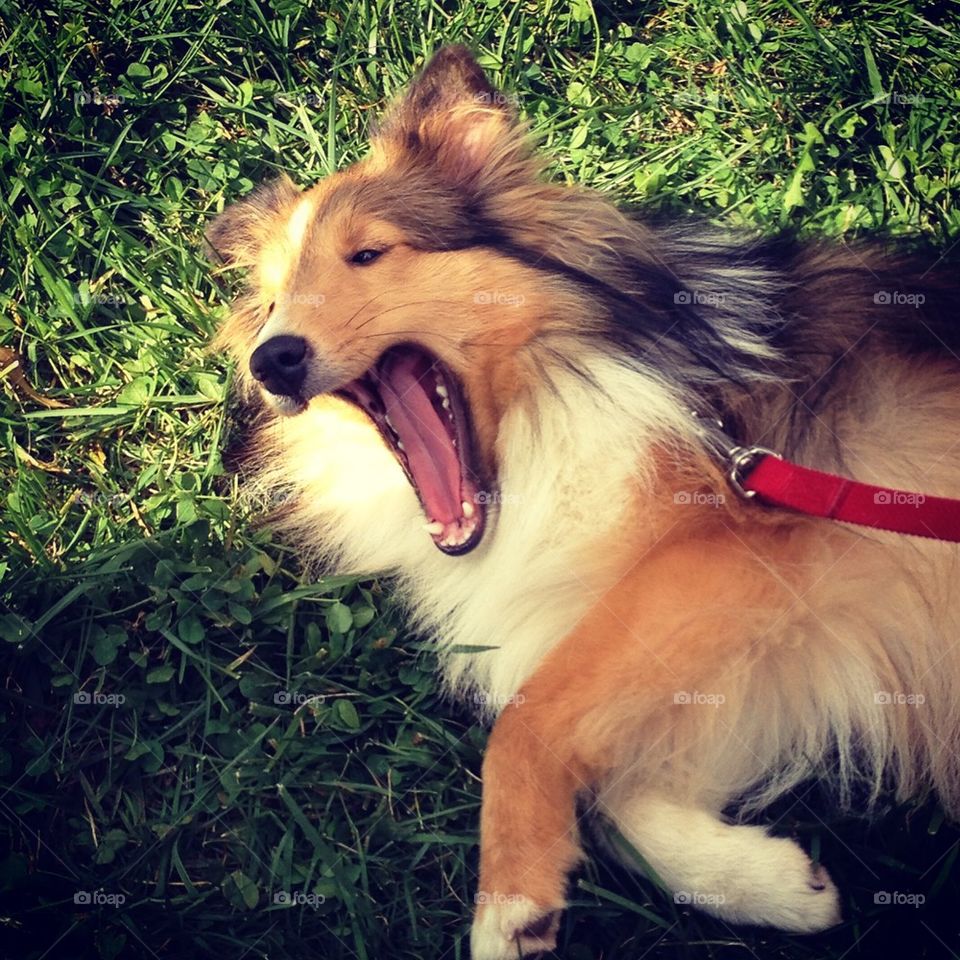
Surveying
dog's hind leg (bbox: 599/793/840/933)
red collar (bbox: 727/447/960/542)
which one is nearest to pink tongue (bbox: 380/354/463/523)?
red collar (bbox: 727/447/960/542)

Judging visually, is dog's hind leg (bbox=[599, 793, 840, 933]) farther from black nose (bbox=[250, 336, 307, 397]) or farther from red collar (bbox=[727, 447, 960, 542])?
black nose (bbox=[250, 336, 307, 397])

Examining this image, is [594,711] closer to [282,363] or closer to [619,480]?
[619,480]

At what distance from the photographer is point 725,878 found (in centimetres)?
252

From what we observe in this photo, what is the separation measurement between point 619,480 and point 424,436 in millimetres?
623

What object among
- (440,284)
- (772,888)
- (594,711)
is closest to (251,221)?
(440,284)

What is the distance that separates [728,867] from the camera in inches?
99.0

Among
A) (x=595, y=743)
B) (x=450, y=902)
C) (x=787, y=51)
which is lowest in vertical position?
(x=450, y=902)

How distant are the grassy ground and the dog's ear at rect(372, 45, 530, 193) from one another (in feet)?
3.44

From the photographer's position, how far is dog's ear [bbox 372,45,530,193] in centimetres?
291

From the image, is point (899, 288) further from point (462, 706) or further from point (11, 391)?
point (11, 391)

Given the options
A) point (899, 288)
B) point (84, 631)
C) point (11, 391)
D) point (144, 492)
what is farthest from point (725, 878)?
point (11, 391)

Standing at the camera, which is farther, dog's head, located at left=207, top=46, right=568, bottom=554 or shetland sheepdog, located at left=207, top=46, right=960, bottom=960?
dog's head, located at left=207, top=46, right=568, bottom=554

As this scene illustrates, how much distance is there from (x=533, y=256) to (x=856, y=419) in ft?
3.52

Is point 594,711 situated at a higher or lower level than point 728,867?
higher
